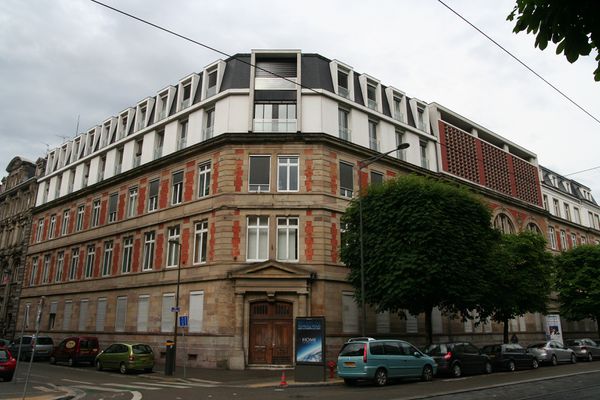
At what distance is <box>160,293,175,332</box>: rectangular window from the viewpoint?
91.9 feet

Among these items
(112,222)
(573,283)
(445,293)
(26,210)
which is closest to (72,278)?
(112,222)

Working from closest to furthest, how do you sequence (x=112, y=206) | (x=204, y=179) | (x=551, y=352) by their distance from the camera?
(x=551, y=352)
(x=204, y=179)
(x=112, y=206)

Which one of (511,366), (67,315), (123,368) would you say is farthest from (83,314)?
(511,366)

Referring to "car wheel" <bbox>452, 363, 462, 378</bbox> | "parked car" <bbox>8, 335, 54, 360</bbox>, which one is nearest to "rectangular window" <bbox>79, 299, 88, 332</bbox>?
"parked car" <bbox>8, 335, 54, 360</bbox>

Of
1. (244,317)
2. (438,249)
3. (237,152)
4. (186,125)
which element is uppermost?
(186,125)

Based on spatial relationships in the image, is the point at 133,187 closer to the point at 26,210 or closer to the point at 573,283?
the point at 26,210

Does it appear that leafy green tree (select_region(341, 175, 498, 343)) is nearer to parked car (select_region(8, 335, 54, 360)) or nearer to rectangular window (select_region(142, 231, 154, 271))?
rectangular window (select_region(142, 231, 154, 271))

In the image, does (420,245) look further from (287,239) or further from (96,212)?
(96,212)

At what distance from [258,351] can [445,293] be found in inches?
388

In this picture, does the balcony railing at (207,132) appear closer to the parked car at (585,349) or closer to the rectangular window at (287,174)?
the rectangular window at (287,174)

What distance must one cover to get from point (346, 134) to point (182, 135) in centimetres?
1087

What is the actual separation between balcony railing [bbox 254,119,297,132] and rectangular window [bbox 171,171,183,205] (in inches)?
246

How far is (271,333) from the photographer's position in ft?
81.1

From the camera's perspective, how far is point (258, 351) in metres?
24.4
